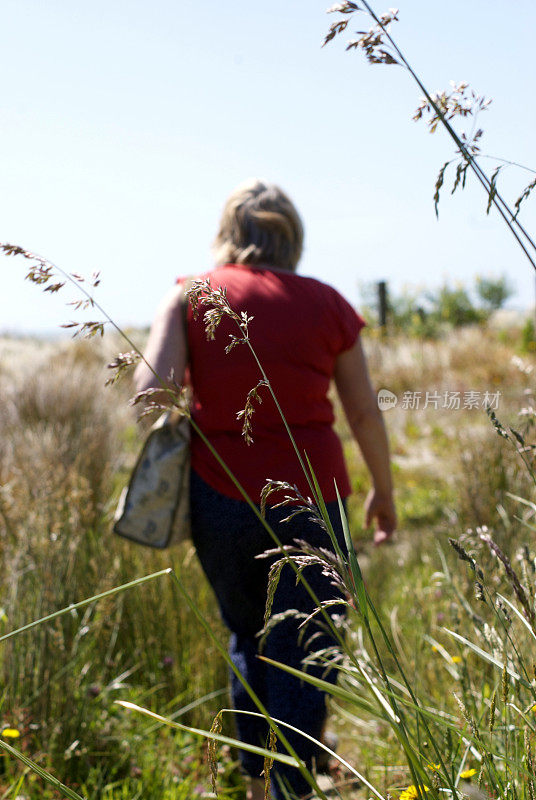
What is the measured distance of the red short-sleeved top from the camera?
1.97 meters

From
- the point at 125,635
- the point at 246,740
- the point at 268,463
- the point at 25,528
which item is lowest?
the point at 246,740

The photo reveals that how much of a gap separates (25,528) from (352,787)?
1481 mm

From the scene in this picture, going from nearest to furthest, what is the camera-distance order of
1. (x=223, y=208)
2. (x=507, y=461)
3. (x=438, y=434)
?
(x=223, y=208), (x=507, y=461), (x=438, y=434)

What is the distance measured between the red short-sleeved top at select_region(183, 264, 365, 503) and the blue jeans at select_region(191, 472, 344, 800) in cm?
9

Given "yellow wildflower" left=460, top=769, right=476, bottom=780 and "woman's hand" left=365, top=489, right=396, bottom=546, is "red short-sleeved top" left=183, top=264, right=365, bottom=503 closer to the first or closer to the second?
"woman's hand" left=365, top=489, right=396, bottom=546

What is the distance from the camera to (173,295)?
2174 mm

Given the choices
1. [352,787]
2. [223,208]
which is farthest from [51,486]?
[352,787]

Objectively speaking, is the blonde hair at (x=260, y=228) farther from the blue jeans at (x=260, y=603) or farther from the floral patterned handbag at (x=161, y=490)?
the blue jeans at (x=260, y=603)

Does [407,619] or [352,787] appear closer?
[352,787]

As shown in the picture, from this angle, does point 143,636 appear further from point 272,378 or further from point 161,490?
point 272,378

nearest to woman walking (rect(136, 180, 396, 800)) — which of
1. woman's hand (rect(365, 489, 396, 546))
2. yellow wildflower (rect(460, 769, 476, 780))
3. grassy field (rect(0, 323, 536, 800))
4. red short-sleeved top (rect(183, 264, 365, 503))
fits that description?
red short-sleeved top (rect(183, 264, 365, 503))

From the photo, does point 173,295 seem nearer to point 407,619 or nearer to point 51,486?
point 51,486

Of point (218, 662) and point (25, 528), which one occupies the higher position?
point (25, 528)

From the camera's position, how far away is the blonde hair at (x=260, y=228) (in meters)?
2.24
